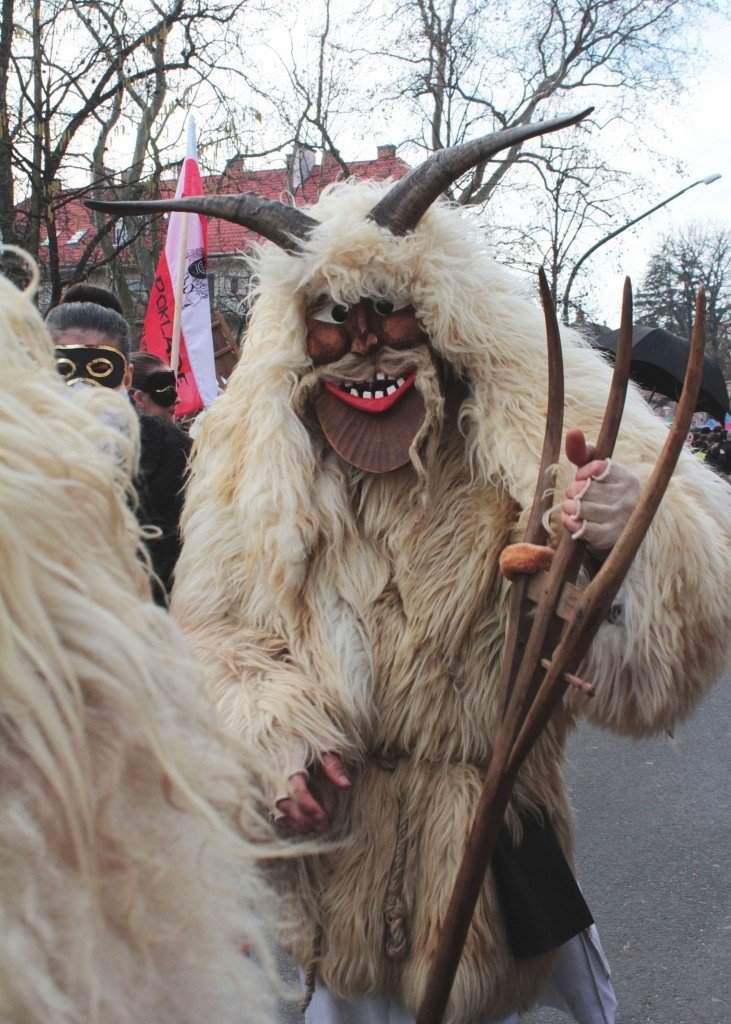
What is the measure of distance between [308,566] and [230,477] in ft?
0.83

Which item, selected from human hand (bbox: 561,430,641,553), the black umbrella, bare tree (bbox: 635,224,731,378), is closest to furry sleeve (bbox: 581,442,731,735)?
human hand (bbox: 561,430,641,553)

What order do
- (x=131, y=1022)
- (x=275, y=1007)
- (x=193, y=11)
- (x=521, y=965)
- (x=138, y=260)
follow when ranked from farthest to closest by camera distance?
(x=138, y=260), (x=193, y=11), (x=521, y=965), (x=275, y=1007), (x=131, y=1022)

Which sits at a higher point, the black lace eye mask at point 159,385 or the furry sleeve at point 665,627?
the furry sleeve at point 665,627

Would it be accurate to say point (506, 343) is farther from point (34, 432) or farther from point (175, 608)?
point (34, 432)

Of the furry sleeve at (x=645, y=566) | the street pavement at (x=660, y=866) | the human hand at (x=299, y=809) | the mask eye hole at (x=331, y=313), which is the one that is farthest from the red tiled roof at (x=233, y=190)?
the human hand at (x=299, y=809)

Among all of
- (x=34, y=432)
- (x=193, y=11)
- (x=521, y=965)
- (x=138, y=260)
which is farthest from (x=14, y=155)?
(x=34, y=432)

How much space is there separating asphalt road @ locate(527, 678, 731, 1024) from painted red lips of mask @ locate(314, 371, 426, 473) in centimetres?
210

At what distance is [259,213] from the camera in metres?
2.07

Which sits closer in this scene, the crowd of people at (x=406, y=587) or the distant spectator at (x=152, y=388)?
the crowd of people at (x=406, y=587)

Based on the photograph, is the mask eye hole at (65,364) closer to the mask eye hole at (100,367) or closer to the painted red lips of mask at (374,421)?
Answer: the mask eye hole at (100,367)

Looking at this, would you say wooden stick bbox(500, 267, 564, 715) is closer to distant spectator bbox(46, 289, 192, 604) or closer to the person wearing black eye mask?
distant spectator bbox(46, 289, 192, 604)

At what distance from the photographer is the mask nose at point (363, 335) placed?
1981 millimetres

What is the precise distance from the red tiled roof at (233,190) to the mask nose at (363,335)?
394cm

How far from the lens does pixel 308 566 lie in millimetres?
2014
